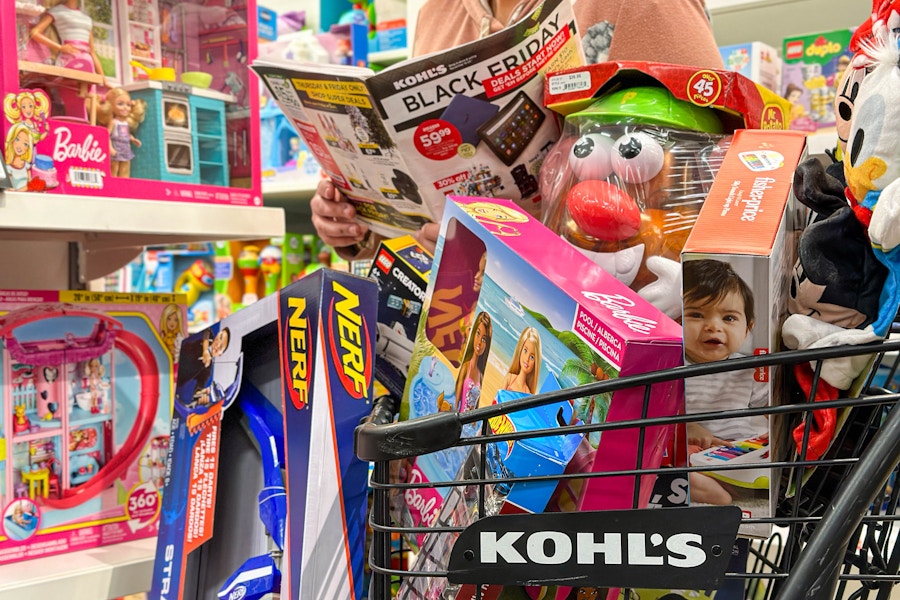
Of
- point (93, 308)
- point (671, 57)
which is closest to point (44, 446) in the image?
point (93, 308)

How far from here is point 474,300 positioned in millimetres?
688

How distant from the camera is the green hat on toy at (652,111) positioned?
0.71 meters

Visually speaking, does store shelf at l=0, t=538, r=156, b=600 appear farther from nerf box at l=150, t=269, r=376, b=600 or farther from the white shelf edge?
the white shelf edge

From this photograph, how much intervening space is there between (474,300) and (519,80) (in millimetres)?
232

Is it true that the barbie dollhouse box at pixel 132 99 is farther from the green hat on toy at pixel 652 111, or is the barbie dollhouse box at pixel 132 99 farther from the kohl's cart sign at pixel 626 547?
the kohl's cart sign at pixel 626 547

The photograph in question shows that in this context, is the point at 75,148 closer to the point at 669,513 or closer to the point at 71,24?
the point at 71,24

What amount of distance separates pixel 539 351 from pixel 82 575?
567 mm

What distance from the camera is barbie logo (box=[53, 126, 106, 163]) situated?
33.7 inches

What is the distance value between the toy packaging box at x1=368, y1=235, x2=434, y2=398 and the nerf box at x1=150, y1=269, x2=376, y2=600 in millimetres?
95

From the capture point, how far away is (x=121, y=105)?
3.10 feet

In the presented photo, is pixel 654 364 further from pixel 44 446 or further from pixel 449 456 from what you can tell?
pixel 44 446

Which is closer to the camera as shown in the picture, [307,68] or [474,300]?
[474,300]

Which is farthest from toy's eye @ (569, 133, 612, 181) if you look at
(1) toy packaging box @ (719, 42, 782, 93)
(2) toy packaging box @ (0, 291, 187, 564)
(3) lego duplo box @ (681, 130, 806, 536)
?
(1) toy packaging box @ (719, 42, 782, 93)

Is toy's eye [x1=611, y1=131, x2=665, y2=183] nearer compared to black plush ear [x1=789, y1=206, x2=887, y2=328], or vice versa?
black plush ear [x1=789, y1=206, x2=887, y2=328]
